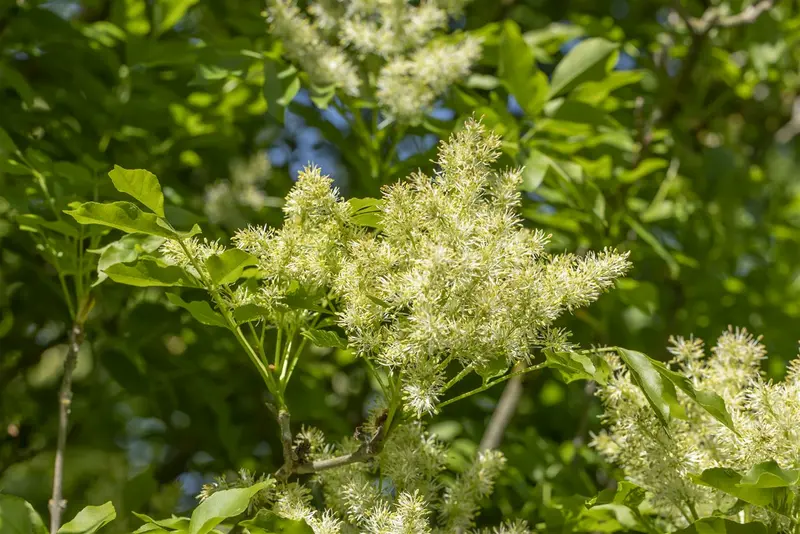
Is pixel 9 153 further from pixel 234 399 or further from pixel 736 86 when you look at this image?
pixel 736 86

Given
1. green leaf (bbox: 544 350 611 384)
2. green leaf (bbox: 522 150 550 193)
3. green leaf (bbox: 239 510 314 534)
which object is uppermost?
green leaf (bbox: 544 350 611 384)

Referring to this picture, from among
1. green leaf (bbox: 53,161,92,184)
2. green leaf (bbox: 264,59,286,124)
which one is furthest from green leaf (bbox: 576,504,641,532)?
green leaf (bbox: 53,161,92,184)

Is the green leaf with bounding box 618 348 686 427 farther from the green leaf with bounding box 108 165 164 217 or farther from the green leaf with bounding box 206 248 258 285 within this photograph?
the green leaf with bounding box 108 165 164 217

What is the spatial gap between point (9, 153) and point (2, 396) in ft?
3.25

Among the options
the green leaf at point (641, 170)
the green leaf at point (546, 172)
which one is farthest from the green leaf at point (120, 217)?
the green leaf at point (641, 170)

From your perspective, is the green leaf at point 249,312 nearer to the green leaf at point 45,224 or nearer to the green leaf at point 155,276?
the green leaf at point 155,276

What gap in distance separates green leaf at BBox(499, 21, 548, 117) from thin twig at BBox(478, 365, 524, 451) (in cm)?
69

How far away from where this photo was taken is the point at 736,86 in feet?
10.0

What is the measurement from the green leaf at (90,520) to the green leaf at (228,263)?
37cm

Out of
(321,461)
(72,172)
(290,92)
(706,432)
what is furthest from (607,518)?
(72,172)

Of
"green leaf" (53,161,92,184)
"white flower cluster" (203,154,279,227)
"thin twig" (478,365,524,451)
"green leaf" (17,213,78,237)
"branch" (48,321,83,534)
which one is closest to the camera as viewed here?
"branch" (48,321,83,534)

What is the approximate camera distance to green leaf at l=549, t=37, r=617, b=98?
7.07 ft

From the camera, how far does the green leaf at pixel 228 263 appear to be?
51.0 inches

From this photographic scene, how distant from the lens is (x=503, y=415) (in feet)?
7.80
